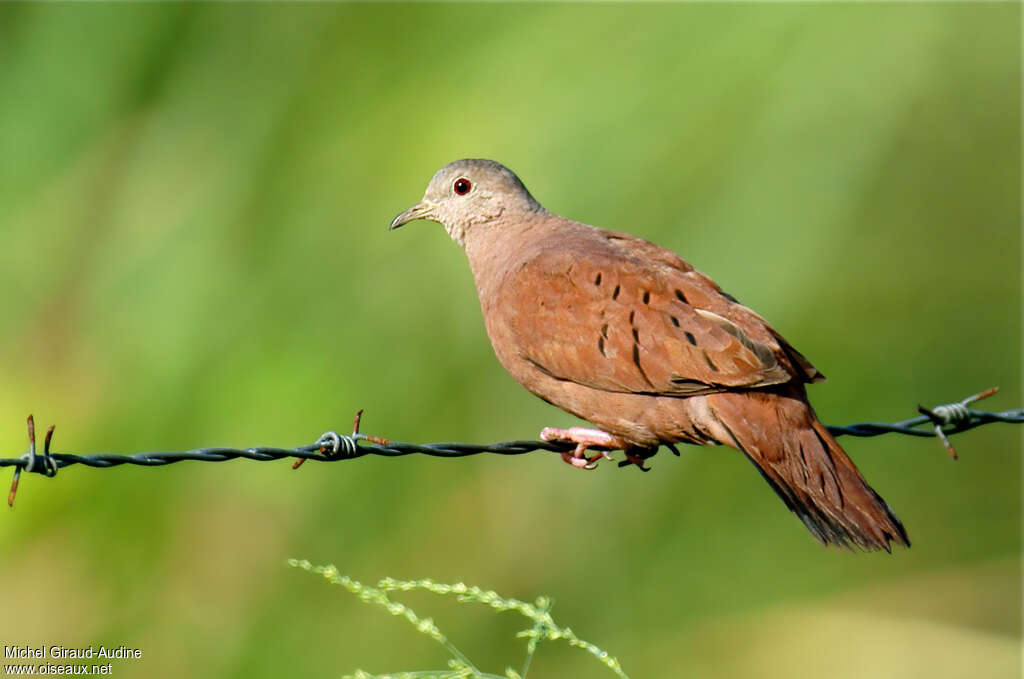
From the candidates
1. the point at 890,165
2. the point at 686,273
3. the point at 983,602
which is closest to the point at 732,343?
the point at 686,273

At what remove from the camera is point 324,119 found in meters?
5.71

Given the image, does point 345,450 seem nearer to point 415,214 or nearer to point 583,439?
point 583,439

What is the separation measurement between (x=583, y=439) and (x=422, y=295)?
1.41 m

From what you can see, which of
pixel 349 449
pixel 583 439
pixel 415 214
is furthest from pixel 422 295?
pixel 349 449

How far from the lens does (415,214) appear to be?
212 inches

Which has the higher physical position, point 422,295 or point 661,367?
point 422,295

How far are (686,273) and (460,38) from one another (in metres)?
2.13

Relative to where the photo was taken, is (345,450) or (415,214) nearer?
(345,450)

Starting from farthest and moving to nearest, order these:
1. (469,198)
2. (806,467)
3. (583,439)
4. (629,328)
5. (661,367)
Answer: (469,198) → (583,439) → (629,328) → (661,367) → (806,467)

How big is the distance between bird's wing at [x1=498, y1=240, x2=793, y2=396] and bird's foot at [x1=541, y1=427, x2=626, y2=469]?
360mm

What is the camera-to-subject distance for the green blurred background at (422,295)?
5.20 meters

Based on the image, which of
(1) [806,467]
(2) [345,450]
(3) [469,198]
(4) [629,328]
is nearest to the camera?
(2) [345,450]

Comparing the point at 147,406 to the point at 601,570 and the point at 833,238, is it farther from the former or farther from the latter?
the point at 833,238

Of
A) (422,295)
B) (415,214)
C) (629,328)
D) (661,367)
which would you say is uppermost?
(415,214)
